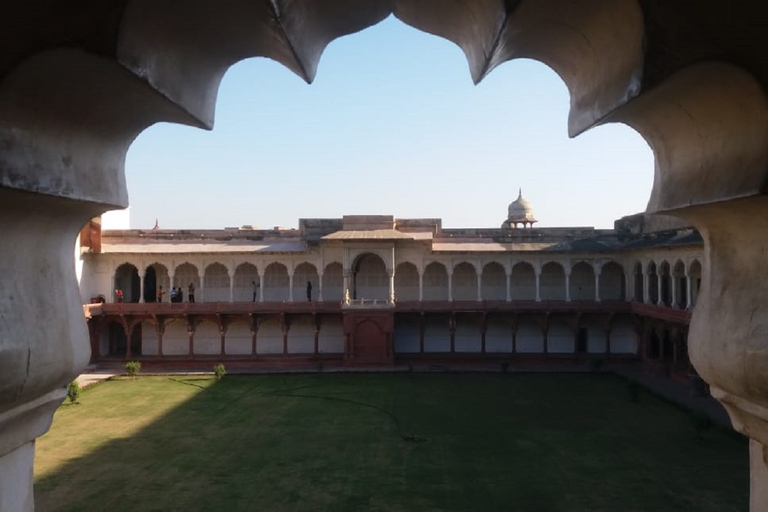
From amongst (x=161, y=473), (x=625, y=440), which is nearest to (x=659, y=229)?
(x=625, y=440)

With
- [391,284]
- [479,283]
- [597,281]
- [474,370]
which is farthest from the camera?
[479,283]

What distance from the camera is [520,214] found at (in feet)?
151

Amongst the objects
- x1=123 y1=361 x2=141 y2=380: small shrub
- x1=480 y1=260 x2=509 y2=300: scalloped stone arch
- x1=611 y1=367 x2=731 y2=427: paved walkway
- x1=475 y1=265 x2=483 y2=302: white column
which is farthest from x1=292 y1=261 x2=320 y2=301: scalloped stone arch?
x1=611 y1=367 x2=731 y2=427: paved walkway

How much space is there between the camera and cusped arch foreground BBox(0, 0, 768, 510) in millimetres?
1740

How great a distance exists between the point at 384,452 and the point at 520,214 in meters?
33.4

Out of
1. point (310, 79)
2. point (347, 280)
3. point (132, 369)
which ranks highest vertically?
point (310, 79)

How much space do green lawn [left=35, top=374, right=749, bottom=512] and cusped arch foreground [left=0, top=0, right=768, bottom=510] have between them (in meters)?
10.1

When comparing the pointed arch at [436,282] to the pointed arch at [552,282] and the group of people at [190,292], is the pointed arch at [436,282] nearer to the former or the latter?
the pointed arch at [552,282]

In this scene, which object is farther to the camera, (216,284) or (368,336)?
(216,284)

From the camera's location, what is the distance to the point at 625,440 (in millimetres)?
16016

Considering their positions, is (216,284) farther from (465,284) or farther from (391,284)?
(465,284)

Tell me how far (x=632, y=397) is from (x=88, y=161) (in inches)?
832

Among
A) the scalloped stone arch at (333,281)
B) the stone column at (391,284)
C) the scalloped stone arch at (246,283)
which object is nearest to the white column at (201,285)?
the scalloped stone arch at (246,283)

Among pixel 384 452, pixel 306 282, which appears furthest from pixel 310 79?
pixel 306 282
